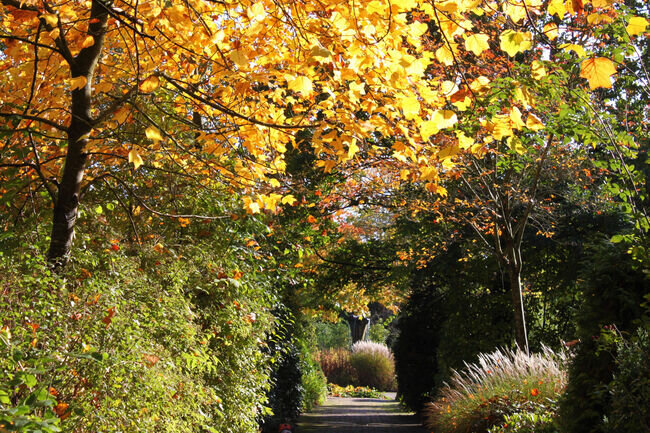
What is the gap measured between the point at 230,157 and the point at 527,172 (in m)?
5.63

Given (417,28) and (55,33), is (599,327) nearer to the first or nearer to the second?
(417,28)

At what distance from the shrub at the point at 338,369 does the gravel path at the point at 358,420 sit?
6432 mm

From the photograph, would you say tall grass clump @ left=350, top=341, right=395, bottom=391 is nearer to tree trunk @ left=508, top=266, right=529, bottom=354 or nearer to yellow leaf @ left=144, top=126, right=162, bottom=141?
tree trunk @ left=508, top=266, right=529, bottom=354

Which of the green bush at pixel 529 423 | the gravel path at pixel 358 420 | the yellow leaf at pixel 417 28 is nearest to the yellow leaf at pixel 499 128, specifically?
the yellow leaf at pixel 417 28

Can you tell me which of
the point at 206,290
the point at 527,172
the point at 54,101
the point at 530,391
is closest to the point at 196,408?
the point at 206,290

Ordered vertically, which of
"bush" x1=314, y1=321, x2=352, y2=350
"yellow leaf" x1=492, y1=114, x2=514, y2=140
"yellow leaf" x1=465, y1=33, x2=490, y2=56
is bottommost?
"bush" x1=314, y1=321, x2=352, y2=350

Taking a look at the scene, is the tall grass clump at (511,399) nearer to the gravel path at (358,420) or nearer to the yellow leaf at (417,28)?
the gravel path at (358,420)

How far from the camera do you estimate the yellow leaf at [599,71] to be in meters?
2.49

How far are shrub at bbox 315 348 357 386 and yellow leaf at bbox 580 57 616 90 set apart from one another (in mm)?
20027

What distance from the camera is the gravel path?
1032 centimetres

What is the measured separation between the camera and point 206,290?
5262mm

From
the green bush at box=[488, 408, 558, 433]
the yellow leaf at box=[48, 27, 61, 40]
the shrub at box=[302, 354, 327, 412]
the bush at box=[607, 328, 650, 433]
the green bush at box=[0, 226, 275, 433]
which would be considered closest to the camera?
the green bush at box=[0, 226, 275, 433]

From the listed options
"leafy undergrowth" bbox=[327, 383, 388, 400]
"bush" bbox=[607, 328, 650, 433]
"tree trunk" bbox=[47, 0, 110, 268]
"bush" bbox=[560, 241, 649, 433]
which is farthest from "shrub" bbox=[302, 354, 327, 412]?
"tree trunk" bbox=[47, 0, 110, 268]

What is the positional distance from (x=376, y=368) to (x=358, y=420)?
1015 cm
